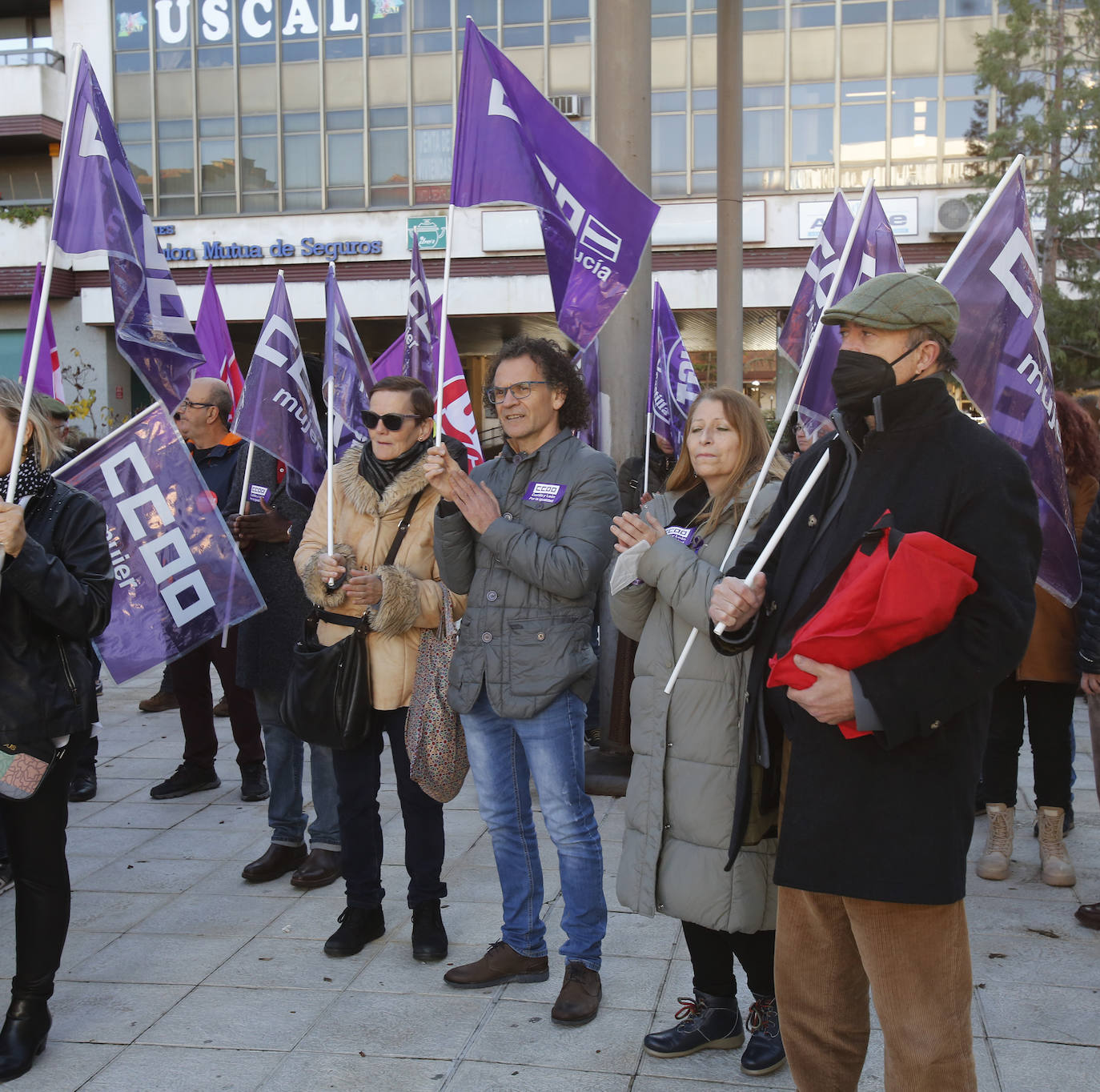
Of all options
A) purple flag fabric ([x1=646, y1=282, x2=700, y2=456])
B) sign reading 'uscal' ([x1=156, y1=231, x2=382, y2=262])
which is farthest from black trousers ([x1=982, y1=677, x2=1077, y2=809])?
sign reading 'uscal' ([x1=156, y1=231, x2=382, y2=262])

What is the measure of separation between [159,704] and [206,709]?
7.45 feet

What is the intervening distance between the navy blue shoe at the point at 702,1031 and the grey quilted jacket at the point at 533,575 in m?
1.03

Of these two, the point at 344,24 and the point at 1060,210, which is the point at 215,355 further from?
the point at 344,24

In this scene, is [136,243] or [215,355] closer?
[136,243]

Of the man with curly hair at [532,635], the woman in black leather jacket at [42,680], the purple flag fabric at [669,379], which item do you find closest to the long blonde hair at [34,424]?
the woman in black leather jacket at [42,680]

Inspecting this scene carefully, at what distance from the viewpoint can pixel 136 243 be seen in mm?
4824

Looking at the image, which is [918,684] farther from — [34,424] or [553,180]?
[34,424]

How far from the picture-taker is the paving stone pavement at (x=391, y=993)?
3494 millimetres

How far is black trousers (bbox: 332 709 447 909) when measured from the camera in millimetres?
4379

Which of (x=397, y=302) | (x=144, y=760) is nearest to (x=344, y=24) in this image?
(x=397, y=302)

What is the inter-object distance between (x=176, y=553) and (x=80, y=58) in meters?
2.02

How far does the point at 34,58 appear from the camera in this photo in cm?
2873

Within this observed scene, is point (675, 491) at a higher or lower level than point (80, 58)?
lower

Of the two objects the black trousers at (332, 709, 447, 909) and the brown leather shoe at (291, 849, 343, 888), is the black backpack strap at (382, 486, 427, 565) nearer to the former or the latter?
the black trousers at (332, 709, 447, 909)
